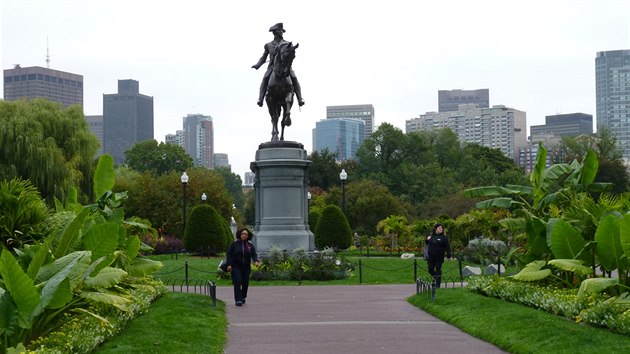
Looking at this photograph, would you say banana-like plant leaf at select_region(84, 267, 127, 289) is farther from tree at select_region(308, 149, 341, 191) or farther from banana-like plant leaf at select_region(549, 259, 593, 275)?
tree at select_region(308, 149, 341, 191)

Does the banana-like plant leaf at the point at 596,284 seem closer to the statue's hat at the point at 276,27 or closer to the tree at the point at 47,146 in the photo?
the statue's hat at the point at 276,27

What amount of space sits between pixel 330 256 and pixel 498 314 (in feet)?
42.5

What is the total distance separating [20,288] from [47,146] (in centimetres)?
3751

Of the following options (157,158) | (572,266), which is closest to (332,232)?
(572,266)

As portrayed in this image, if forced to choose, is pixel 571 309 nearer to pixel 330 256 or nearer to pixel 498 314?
pixel 498 314

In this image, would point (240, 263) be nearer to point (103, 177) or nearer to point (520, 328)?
point (103, 177)

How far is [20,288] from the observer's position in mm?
9211

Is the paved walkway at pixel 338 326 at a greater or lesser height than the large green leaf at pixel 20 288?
lesser

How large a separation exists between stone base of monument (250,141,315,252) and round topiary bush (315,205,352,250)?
11.8 m

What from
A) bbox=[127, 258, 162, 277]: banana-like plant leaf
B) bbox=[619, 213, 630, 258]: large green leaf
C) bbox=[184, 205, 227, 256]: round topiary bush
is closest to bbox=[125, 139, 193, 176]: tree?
bbox=[184, 205, 227, 256]: round topiary bush

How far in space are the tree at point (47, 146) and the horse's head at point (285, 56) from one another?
19.4 m

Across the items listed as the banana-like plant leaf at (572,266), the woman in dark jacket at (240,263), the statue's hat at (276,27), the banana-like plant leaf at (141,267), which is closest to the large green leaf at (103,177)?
the banana-like plant leaf at (141,267)

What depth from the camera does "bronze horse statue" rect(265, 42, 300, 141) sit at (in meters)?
28.8

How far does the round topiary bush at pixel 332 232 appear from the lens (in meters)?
41.2
